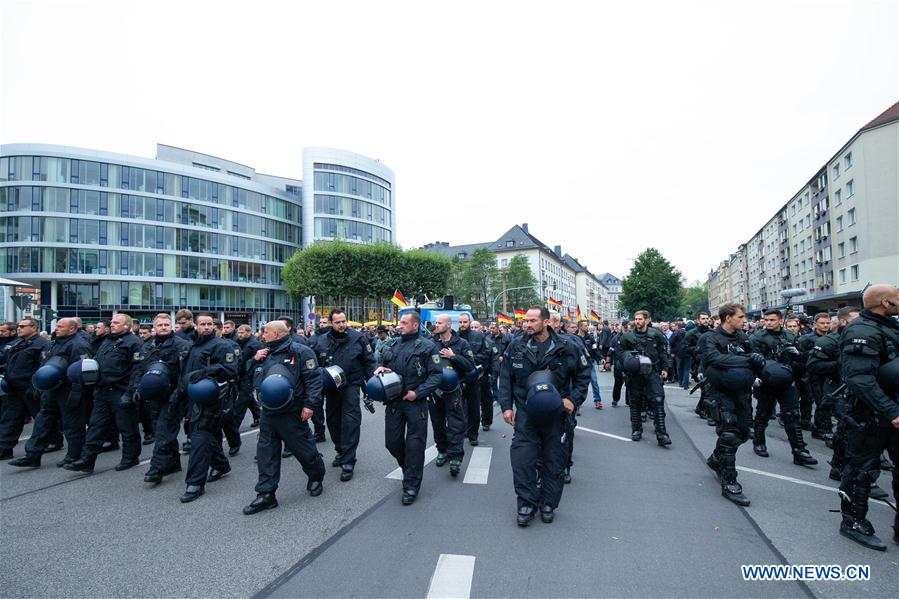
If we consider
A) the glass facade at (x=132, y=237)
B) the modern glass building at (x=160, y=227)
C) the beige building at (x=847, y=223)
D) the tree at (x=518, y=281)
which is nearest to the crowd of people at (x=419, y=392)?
the beige building at (x=847, y=223)

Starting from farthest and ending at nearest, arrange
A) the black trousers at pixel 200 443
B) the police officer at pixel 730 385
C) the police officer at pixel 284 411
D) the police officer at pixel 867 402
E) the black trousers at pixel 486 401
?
the black trousers at pixel 486 401 → the black trousers at pixel 200 443 → the police officer at pixel 730 385 → the police officer at pixel 284 411 → the police officer at pixel 867 402

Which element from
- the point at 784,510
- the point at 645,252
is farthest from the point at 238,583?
the point at 645,252

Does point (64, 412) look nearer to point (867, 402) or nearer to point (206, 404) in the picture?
point (206, 404)

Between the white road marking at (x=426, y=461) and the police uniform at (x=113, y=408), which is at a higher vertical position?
the police uniform at (x=113, y=408)

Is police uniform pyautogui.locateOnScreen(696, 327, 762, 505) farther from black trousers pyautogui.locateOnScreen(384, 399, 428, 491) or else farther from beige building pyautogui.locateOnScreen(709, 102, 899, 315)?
beige building pyautogui.locateOnScreen(709, 102, 899, 315)

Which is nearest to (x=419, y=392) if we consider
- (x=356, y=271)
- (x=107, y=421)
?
(x=107, y=421)

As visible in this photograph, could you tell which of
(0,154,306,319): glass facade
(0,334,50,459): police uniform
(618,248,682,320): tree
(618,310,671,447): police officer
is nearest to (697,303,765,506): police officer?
(618,310,671,447): police officer

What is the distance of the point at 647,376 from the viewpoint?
23.0ft

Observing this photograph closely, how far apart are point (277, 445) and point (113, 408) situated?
9.08ft

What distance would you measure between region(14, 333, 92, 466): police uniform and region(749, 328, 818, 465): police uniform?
8.77 m

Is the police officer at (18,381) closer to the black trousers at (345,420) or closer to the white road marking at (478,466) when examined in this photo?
the black trousers at (345,420)

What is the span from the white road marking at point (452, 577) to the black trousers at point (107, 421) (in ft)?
15.3

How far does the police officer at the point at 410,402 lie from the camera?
4.66 meters

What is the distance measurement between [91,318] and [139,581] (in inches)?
2015
